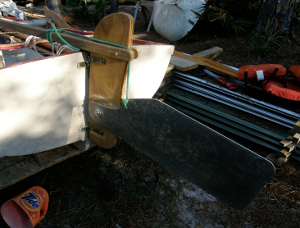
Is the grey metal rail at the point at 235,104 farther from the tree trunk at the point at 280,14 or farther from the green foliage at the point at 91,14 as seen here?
Answer: the green foliage at the point at 91,14

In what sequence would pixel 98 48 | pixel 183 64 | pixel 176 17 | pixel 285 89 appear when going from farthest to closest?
pixel 176 17, pixel 183 64, pixel 285 89, pixel 98 48

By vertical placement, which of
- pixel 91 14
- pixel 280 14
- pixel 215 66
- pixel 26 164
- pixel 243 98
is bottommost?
pixel 26 164

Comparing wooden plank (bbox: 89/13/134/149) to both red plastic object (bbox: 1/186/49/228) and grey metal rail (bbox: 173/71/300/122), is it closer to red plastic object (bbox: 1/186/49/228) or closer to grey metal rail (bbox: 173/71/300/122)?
red plastic object (bbox: 1/186/49/228)

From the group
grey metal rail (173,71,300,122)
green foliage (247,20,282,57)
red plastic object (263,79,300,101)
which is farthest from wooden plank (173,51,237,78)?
green foliage (247,20,282,57)

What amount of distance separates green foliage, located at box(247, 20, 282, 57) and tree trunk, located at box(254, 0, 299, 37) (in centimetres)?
13

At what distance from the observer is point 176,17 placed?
5.25 m

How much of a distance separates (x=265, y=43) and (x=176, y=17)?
6.97 ft

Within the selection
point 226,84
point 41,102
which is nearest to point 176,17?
point 226,84

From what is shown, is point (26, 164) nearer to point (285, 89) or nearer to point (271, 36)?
point (285, 89)

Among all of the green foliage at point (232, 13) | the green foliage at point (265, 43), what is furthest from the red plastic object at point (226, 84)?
the green foliage at point (232, 13)

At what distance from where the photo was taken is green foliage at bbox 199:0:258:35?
488cm

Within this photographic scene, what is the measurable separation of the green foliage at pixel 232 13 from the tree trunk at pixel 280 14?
364 mm

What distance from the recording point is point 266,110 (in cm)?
248

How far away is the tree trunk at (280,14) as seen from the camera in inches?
166
